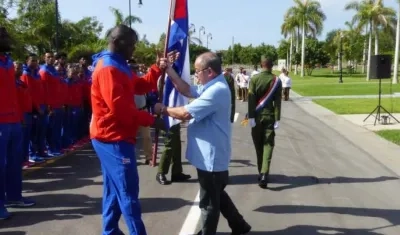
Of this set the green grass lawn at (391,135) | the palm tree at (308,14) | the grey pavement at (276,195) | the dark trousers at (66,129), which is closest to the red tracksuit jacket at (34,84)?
the grey pavement at (276,195)

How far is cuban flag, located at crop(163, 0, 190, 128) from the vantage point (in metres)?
5.39

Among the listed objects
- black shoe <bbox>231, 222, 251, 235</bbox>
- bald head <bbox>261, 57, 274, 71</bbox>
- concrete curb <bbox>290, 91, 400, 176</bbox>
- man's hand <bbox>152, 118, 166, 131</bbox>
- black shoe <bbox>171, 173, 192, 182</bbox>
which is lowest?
concrete curb <bbox>290, 91, 400, 176</bbox>

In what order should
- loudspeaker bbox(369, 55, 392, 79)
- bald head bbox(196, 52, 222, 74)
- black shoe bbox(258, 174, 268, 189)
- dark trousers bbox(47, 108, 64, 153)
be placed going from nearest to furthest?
bald head bbox(196, 52, 222, 74), black shoe bbox(258, 174, 268, 189), dark trousers bbox(47, 108, 64, 153), loudspeaker bbox(369, 55, 392, 79)

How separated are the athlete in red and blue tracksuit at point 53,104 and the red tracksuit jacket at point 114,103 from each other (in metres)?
5.70

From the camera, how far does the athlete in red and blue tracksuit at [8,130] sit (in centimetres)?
592

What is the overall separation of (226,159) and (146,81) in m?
1.16

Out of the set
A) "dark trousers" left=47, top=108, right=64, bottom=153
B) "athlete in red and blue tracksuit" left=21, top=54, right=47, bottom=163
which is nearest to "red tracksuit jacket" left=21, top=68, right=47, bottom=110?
"athlete in red and blue tracksuit" left=21, top=54, right=47, bottom=163

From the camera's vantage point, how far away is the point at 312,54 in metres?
75.3

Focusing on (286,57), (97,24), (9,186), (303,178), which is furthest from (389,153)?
(286,57)

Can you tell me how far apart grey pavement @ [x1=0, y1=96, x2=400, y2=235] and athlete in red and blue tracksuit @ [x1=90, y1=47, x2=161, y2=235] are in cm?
119

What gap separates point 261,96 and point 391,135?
21.6ft

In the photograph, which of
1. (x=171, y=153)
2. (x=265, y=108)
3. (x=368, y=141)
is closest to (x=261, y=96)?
(x=265, y=108)

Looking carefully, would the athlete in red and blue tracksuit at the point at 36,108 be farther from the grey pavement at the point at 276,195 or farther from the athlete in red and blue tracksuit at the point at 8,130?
the athlete in red and blue tracksuit at the point at 8,130

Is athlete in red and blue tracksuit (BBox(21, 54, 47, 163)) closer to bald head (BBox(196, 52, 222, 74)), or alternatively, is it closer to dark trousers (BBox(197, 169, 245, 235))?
bald head (BBox(196, 52, 222, 74))
